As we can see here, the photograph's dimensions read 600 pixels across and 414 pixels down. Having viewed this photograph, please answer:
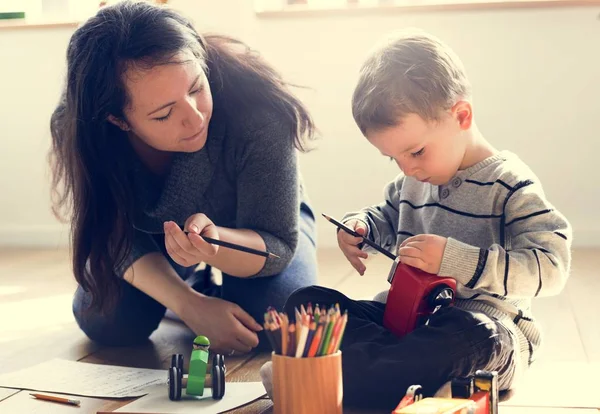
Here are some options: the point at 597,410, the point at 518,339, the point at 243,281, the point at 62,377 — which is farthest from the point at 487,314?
the point at 62,377

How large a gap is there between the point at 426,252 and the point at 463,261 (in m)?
0.05

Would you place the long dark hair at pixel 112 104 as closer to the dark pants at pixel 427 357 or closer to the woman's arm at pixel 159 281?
the woman's arm at pixel 159 281

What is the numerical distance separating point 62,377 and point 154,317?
0.29 meters

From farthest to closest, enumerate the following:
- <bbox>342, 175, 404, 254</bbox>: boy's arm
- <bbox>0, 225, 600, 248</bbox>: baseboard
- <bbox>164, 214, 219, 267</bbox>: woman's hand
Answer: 1. <bbox>0, 225, 600, 248</bbox>: baseboard
2. <bbox>342, 175, 404, 254</bbox>: boy's arm
3. <bbox>164, 214, 219, 267</bbox>: woman's hand

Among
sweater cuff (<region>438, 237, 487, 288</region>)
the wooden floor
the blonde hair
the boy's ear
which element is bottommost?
the wooden floor

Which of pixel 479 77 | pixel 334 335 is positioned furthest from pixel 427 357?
pixel 479 77

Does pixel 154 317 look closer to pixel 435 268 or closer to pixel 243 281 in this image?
pixel 243 281

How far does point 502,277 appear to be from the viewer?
3.72ft

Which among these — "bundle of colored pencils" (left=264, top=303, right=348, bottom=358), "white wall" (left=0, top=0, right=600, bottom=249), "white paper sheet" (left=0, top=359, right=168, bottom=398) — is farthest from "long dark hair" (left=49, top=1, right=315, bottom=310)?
"white wall" (left=0, top=0, right=600, bottom=249)

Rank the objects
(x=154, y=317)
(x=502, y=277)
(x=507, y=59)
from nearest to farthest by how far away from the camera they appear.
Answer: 1. (x=502, y=277)
2. (x=154, y=317)
3. (x=507, y=59)

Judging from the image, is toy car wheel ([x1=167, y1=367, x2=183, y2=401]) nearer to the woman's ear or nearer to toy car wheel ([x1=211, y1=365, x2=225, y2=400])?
toy car wheel ([x1=211, y1=365, x2=225, y2=400])

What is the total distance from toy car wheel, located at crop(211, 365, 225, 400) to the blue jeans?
0.32 meters

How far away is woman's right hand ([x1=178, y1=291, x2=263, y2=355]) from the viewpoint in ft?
4.83

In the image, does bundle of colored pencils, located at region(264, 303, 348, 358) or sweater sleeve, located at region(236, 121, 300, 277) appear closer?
bundle of colored pencils, located at region(264, 303, 348, 358)
